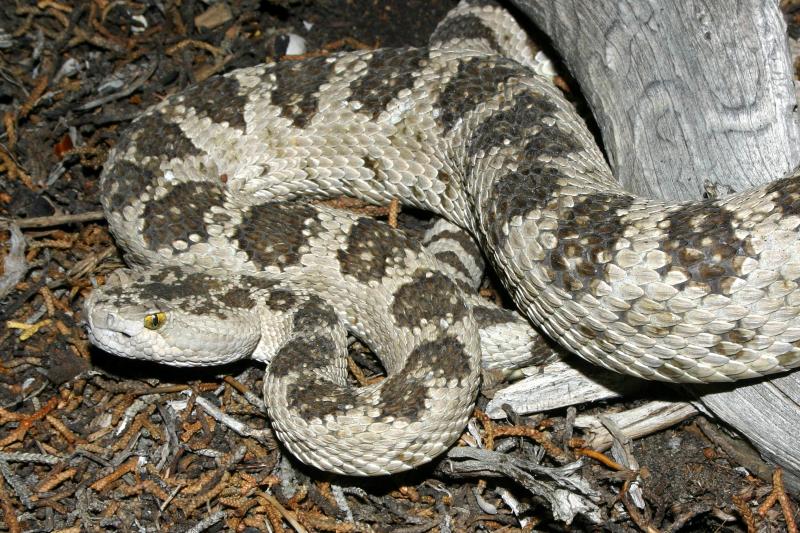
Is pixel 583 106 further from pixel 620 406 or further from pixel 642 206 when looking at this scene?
pixel 620 406

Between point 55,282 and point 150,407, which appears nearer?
point 150,407

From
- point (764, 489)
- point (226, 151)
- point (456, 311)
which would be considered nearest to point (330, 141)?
point (226, 151)

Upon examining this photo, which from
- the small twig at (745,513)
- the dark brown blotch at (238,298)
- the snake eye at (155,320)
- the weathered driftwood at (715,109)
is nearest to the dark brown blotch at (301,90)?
the dark brown blotch at (238,298)

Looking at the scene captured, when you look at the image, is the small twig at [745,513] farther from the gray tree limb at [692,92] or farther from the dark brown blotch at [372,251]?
the dark brown blotch at [372,251]

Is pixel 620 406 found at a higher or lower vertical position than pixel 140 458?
higher

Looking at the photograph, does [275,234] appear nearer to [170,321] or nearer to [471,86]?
[170,321]

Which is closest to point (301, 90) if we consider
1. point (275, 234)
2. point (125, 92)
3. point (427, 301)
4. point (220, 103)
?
point (220, 103)
